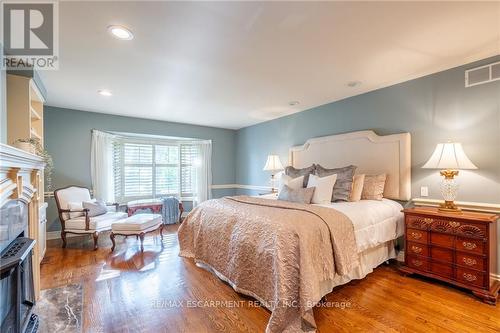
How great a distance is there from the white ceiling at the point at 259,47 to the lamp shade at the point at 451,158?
948 mm

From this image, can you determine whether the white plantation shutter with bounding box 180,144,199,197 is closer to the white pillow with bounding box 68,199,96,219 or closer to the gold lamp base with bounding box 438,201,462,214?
the white pillow with bounding box 68,199,96,219

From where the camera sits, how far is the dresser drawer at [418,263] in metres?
2.40

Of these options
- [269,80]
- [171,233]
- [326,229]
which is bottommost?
[171,233]

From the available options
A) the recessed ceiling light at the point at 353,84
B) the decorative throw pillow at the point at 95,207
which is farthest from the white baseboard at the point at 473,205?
the decorative throw pillow at the point at 95,207

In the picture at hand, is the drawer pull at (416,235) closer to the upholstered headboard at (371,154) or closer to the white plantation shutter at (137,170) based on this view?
the upholstered headboard at (371,154)

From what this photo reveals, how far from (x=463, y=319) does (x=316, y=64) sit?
8.62 ft

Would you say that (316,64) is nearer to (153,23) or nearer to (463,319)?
(153,23)

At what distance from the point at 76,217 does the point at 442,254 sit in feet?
16.0

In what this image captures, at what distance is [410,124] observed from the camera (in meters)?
2.88

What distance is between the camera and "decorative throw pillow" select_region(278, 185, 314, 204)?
2.77 m

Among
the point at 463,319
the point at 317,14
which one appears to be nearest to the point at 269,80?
the point at 317,14

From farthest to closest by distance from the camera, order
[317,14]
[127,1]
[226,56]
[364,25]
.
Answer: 1. [226,56]
2. [364,25]
3. [317,14]
4. [127,1]

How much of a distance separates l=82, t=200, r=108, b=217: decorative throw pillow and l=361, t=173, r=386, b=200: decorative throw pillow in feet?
13.4

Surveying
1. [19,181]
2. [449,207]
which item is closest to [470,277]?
[449,207]
